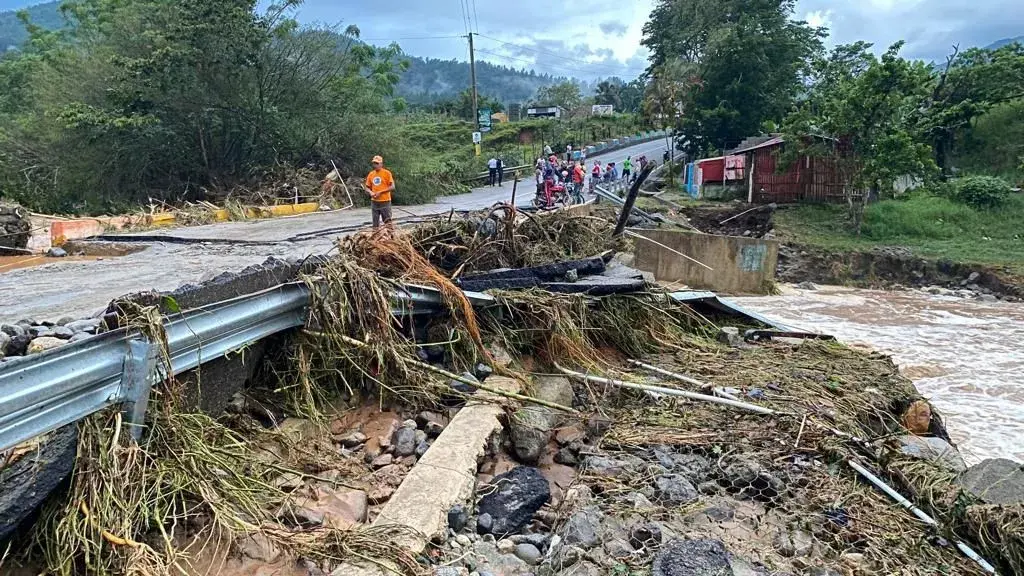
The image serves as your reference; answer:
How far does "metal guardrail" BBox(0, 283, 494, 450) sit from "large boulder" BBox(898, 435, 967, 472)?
4128mm

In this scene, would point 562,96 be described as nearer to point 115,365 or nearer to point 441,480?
point 441,480

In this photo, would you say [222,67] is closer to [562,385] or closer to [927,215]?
[562,385]

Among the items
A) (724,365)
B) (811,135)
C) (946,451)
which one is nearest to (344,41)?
(811,135)

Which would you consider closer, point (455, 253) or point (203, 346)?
point (203, 346)

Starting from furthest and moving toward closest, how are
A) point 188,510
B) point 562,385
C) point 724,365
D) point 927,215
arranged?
1. point 927,215
2. point 724,365
3. point 562,385
4. point 188,510

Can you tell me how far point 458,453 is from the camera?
3527 millimetres

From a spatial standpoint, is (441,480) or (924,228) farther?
(924,228)

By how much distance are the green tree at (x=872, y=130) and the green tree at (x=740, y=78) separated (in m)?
9.27

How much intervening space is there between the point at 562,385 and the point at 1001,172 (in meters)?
27.9

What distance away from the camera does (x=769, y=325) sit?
292 inches

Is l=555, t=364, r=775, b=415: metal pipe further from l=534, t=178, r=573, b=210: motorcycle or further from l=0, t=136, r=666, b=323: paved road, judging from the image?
l=534, t=178, r=573, b=210: motorcycle

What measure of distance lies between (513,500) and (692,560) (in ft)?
3.22

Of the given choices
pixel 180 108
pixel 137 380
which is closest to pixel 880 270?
pixel 137 380

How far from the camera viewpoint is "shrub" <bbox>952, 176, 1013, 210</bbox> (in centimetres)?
2111
